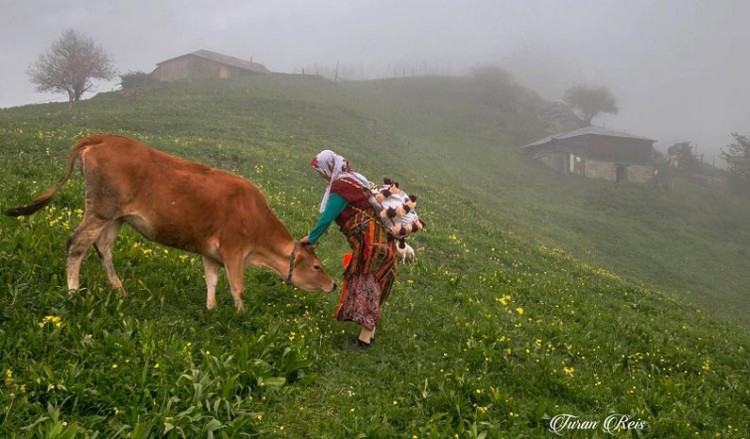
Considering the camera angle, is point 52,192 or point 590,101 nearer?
point 52,192

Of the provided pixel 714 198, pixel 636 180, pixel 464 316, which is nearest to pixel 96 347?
pixel 464 316

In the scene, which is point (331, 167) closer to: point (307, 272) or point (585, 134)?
point (307, 272)

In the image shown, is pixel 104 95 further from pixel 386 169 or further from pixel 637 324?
pixel 637 324

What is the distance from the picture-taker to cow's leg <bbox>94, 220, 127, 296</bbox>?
Answer: 6344 mm

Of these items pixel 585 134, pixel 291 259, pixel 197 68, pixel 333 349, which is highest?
pixel 197 68

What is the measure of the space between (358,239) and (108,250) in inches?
127

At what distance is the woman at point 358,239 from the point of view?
6.57m

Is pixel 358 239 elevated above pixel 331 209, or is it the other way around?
pixel 331 209

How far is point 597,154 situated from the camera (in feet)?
209

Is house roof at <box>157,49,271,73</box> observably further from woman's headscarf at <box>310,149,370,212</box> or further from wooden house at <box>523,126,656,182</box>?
woman's headscarf at <box>310,149,370,212</box>

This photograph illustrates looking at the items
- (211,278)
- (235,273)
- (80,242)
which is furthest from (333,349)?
(80,242)

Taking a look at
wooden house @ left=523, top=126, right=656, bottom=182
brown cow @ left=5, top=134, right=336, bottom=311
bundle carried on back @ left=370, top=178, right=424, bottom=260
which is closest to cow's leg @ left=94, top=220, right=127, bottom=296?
brown cow @ left=5, top=134, right=336, bottom=311

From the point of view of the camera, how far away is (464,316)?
29.4 feet

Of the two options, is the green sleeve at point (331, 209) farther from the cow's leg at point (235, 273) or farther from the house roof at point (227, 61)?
the house roof at point (227, 61)
